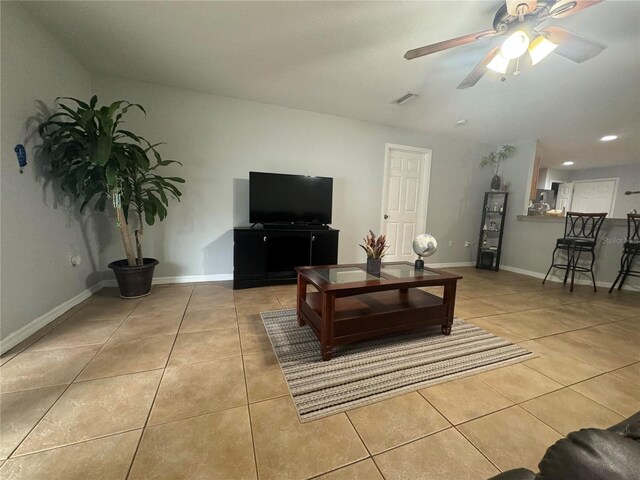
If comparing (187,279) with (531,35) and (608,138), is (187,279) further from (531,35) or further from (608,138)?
(608,138)

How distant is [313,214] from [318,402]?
2.44m

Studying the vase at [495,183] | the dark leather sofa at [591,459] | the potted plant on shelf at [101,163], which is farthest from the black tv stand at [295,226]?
the vase at [495,183]

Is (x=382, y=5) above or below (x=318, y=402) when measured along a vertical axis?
above

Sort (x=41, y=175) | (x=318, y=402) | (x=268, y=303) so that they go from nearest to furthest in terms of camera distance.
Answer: (x=318, y=402), (x=41, y=175), (x=268, y=303)

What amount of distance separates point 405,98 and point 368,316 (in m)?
2.62

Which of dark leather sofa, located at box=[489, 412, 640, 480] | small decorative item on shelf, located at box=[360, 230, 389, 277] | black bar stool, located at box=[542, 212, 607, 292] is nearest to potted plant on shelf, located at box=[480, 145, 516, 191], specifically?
black bar stool, located at box=[542, 212, 607, 292]

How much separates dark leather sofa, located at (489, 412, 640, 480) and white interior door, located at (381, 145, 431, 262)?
3.92 metres

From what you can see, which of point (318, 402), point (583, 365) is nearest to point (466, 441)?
point (318, 402)

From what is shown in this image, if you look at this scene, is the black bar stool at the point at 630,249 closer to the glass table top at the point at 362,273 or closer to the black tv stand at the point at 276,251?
the glass table top at the point at 362,273

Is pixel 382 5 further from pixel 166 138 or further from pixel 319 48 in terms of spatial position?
pixel 166 138

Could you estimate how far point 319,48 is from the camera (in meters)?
2.15

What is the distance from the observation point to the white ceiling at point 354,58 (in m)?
1.78

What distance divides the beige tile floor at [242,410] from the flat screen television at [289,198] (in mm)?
1520

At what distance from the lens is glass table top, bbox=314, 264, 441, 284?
184 centimetres
